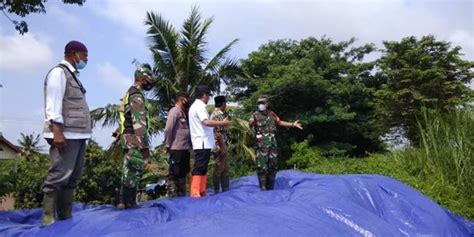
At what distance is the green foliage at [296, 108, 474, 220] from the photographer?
22.3ft

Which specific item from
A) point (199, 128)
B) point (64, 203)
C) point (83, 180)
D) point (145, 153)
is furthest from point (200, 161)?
point (83, 180)

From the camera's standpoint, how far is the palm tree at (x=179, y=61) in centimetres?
1180

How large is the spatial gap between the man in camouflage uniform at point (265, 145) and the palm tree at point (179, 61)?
20.8 ft

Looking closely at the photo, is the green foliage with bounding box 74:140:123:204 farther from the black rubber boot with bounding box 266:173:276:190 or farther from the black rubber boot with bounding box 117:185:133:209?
the black rubber boot with bounding box 117:185:133:209

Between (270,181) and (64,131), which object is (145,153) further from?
(270,181)

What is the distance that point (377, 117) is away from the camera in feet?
50.5

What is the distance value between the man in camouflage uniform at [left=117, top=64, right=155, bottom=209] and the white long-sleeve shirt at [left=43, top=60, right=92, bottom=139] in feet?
2.28

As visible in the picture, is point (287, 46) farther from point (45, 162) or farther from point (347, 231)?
point (347, 231)

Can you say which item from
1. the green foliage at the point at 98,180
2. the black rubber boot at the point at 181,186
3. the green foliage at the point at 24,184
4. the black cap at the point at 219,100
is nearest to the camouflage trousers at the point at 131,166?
the black rubber boot at the point at 181,186

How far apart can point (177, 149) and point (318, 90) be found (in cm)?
1100

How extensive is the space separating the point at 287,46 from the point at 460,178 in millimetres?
11042

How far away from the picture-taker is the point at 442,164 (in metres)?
7.36

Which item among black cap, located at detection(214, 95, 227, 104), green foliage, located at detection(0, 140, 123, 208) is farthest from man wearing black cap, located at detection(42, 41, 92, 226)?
green foliage, located at detection(0, 140, 123, 208)

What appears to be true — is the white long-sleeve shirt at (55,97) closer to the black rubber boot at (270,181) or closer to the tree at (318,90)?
the black rubber boot at (270,181)
